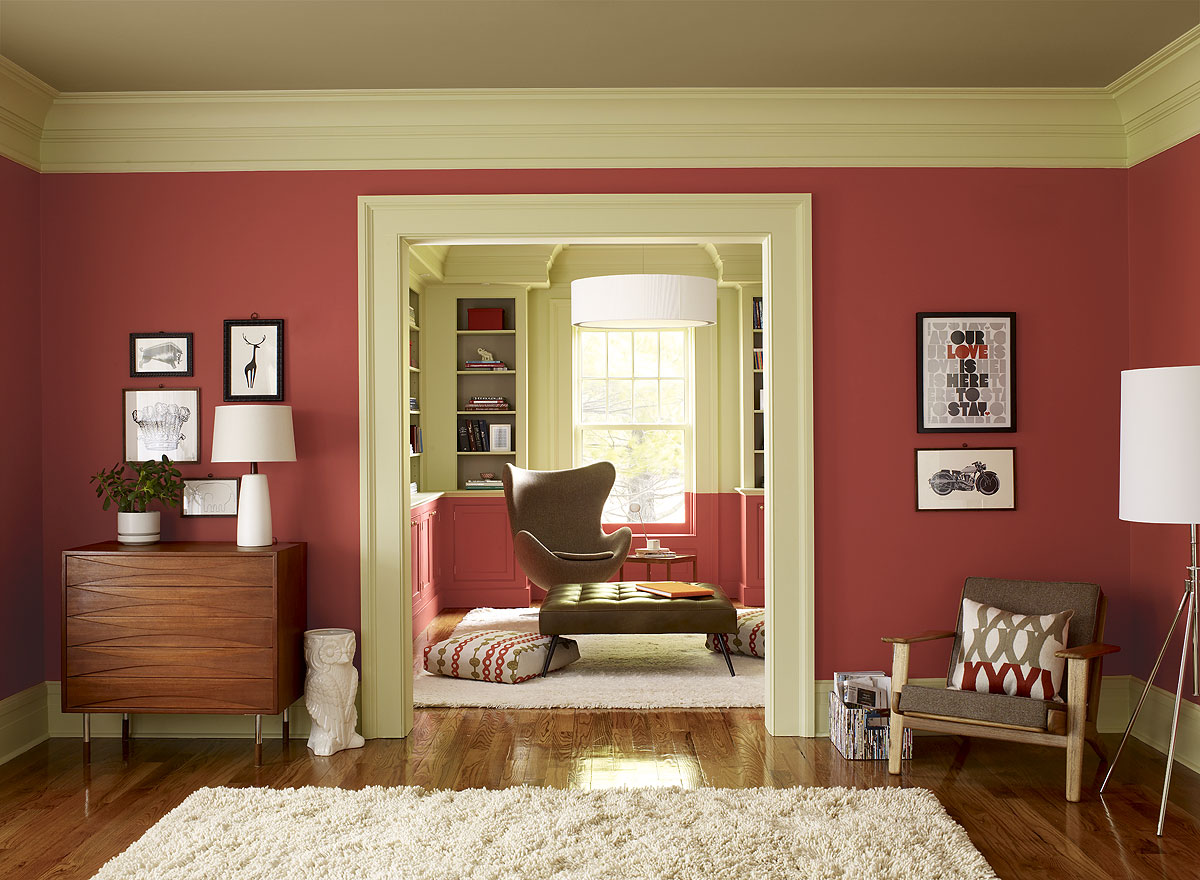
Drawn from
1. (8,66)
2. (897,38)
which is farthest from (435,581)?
(897,38)

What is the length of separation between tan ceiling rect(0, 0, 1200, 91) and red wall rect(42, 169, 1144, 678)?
46 cm

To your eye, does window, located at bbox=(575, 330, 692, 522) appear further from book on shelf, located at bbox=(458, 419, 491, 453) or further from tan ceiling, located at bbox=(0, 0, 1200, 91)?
tan ceiling, located at bbox=(0, 0, 1200, 91)

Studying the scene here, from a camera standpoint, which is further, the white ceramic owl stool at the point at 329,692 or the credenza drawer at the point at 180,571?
the white ceramic owl stool at the point at 329,692

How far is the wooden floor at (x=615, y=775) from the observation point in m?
3.28

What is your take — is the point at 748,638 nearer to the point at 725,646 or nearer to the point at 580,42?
the point at 725,646

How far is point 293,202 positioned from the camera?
4555mm

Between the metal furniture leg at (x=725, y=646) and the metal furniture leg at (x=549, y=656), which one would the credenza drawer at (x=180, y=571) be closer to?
the metal furniture leg at (x=549, y=656)

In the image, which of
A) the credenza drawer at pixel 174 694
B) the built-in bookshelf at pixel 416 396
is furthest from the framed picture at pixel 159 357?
the built-in bookshelf at pixel 416 396

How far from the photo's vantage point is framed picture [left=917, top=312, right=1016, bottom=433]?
455cm

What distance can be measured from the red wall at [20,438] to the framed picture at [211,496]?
0.70m

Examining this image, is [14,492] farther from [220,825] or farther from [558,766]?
[558,766]

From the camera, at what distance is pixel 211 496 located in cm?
459

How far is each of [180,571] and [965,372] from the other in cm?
362

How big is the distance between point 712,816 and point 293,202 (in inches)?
128
